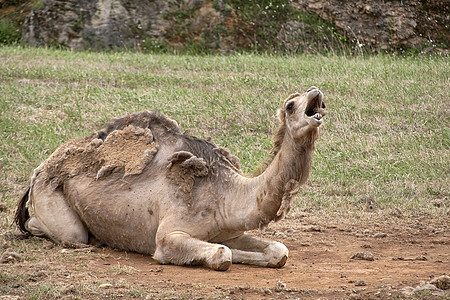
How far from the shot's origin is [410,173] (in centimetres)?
916

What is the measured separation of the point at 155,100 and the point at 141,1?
19.9 feet

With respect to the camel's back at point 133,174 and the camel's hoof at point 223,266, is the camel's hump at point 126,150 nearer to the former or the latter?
the camel's back at point 133,174

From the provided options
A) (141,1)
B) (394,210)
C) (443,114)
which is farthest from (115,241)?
(141,1)

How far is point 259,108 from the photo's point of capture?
11.7 metres

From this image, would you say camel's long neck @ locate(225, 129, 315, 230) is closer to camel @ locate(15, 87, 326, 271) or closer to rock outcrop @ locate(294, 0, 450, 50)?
camel @ locate(15, 87, 326, 271)

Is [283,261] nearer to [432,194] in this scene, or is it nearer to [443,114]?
[432,194]

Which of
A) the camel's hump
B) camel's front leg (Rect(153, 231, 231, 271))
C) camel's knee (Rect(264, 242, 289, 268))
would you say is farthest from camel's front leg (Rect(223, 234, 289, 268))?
the camel's hump

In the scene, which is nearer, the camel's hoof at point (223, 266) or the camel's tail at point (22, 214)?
the camel's hoof at point (223, 266)

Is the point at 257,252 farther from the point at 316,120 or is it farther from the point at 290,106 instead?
the point at 316,120

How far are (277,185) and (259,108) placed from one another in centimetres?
633

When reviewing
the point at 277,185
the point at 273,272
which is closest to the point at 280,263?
the point at 273,272

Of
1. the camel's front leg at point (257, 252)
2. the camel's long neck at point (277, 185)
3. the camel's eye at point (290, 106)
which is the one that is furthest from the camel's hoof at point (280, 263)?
the camel's eye at point (290, 106)

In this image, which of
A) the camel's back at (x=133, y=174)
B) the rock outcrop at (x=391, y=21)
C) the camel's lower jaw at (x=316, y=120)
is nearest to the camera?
the camel's lower jaw at (x=316, y=120)

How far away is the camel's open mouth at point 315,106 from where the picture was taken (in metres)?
5.05
